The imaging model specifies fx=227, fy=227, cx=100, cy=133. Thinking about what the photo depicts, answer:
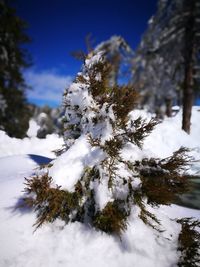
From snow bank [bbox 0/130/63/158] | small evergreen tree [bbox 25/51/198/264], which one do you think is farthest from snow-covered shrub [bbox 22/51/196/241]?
snow bank [bbox 0/130/63/158]

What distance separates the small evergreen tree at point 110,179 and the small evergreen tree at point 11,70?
474 inches

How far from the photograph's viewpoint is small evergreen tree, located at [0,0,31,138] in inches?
580

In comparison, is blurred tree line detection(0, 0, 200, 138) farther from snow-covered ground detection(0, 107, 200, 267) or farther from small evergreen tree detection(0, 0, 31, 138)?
snow-covered ground detection(0, 107, 200, 267)

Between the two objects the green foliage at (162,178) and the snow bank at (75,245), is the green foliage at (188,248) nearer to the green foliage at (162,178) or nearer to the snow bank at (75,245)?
the snow bank at (75,245)

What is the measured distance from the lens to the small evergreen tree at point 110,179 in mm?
3666

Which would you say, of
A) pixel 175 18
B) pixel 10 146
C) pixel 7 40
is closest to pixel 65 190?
pixel 10 146

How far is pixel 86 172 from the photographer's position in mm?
3904

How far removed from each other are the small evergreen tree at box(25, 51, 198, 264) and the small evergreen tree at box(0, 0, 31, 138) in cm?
1203

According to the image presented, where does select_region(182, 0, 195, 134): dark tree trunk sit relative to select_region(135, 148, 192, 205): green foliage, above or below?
above

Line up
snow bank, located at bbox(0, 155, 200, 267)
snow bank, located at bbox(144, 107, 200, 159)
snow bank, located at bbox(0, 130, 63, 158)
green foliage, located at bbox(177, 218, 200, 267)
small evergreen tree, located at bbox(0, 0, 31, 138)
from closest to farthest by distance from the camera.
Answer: snow bank, located at bbox(0, 155, 200, 267)
green foliage, located at bbox(177, 218, 200, 267)
snow bank, located at bbox(0, 130, 63, 158)
snow bank, located at bbox(144, 107, 200, 159)
small evergreen tree, located at bbox(0, 0, 31, 138)

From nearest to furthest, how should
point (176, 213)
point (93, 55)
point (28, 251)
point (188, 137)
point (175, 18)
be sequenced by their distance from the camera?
point (28, 251) → point (93, 55) → point (176, 213) → point (188, 137) → point (175, 18)

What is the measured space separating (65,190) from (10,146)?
287 inches

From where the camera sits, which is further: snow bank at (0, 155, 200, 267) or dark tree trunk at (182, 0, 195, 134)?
dark tree trunk at (182, 0, 195, 134)

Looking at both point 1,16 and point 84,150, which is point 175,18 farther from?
point 84,150
